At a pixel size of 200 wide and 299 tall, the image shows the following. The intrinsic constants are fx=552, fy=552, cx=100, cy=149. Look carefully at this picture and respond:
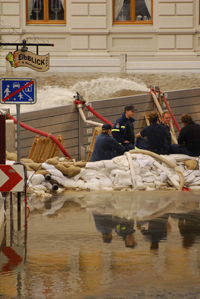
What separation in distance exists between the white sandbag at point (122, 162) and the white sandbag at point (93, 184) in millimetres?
611

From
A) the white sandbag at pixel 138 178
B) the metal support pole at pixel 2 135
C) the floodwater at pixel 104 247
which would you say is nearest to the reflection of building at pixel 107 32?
the white sandbag at pixel 138 178

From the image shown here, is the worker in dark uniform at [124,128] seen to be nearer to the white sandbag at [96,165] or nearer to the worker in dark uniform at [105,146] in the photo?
the worker in dark uniform at [105,146]

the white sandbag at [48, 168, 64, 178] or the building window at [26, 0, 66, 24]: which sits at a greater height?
the building window at [26, 0, 66, 24]

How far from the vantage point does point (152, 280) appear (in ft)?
17.8

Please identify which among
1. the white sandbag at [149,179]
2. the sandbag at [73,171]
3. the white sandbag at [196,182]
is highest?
the sandbag at [73,171]

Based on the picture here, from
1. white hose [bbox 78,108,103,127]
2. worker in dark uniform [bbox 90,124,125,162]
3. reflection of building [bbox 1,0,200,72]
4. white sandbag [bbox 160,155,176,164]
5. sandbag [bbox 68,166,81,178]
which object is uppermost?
reflection of building [bbox 1,0,200,72]

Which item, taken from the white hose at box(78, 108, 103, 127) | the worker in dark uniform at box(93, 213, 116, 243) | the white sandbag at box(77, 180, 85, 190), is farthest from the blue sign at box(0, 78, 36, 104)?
the white hose at box(78, 108, 103, 127)

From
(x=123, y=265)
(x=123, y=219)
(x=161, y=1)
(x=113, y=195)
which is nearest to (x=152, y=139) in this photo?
(x=113, y=195)

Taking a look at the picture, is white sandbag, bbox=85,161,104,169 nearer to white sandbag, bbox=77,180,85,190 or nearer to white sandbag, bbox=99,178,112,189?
white sandbag, bbox=99,178,112,189

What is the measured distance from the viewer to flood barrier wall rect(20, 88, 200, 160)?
13086 mm

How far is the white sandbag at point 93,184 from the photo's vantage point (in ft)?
34.9

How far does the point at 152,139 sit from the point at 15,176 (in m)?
4.81

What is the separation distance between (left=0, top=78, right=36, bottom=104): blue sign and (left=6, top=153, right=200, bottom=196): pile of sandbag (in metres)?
2.19

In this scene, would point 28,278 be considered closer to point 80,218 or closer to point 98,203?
point 80,218
